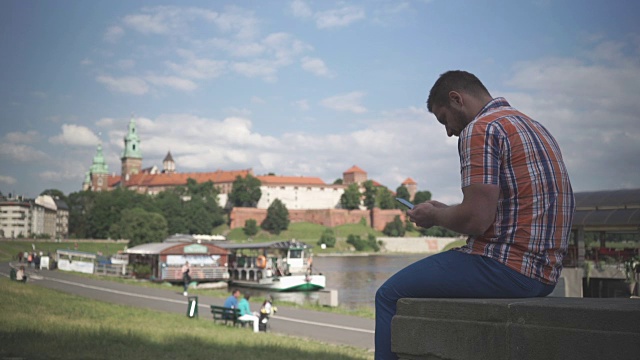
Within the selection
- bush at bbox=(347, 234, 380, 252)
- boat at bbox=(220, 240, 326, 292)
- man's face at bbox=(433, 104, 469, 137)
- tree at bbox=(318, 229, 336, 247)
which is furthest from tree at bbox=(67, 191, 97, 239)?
man's face at bbox=(433, 104, 469, 137)

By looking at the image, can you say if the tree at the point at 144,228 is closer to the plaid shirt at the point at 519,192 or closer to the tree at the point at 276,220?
the tree at the point at 276,220

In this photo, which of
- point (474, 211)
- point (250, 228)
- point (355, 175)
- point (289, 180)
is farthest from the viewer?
point (355, 175)

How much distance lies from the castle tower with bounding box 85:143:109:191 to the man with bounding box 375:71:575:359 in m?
161

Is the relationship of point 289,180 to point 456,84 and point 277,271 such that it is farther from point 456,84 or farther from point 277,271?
point 456,84

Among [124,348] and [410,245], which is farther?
[410,245]

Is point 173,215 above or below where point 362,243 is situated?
above

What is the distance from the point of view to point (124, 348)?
7.10 meters

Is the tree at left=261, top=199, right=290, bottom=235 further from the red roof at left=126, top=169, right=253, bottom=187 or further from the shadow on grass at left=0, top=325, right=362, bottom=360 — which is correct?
the shadow on grass at left=0, top=325, right=362, bottom=360

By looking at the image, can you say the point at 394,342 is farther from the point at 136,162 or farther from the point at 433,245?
the point at 136,162

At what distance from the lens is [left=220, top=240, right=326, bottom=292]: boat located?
3700 cm

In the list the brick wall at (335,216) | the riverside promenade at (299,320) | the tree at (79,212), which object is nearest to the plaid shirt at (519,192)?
the riverside promenade at (299,320)

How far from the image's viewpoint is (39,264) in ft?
120

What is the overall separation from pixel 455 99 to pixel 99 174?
538 feet

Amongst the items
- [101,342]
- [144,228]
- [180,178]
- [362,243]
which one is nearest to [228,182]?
[180,178]
